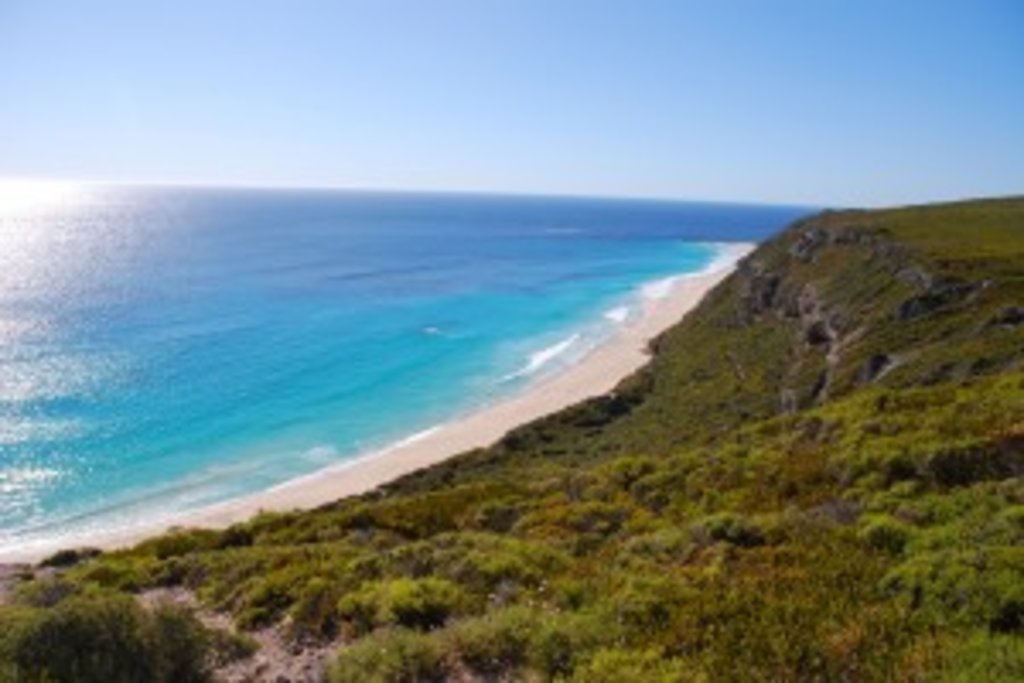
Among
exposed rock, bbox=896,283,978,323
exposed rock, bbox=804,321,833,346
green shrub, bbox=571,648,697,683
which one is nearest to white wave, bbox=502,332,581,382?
exposed rock, bbox=804,321,833,346

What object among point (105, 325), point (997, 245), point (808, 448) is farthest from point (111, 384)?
point (997, 245)

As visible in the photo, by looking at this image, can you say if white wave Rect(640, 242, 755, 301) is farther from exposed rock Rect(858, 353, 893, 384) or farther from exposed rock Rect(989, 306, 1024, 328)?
exposed rock Rect(989, 306, 1024, 328)

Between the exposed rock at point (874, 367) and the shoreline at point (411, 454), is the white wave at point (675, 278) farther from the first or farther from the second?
the exposed rock at point (874, 367)

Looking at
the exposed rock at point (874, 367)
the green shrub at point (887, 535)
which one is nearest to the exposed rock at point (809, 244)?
the exposed rock at point (874, 367)

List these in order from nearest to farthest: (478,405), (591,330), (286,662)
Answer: (286,662)
(478,405)
(591,330)

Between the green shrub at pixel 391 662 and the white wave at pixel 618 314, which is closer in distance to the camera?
the green shrub at pixel 391 662

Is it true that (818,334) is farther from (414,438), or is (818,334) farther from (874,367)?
(414,438)

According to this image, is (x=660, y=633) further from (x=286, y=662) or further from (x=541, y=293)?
(x=541, y=293)
